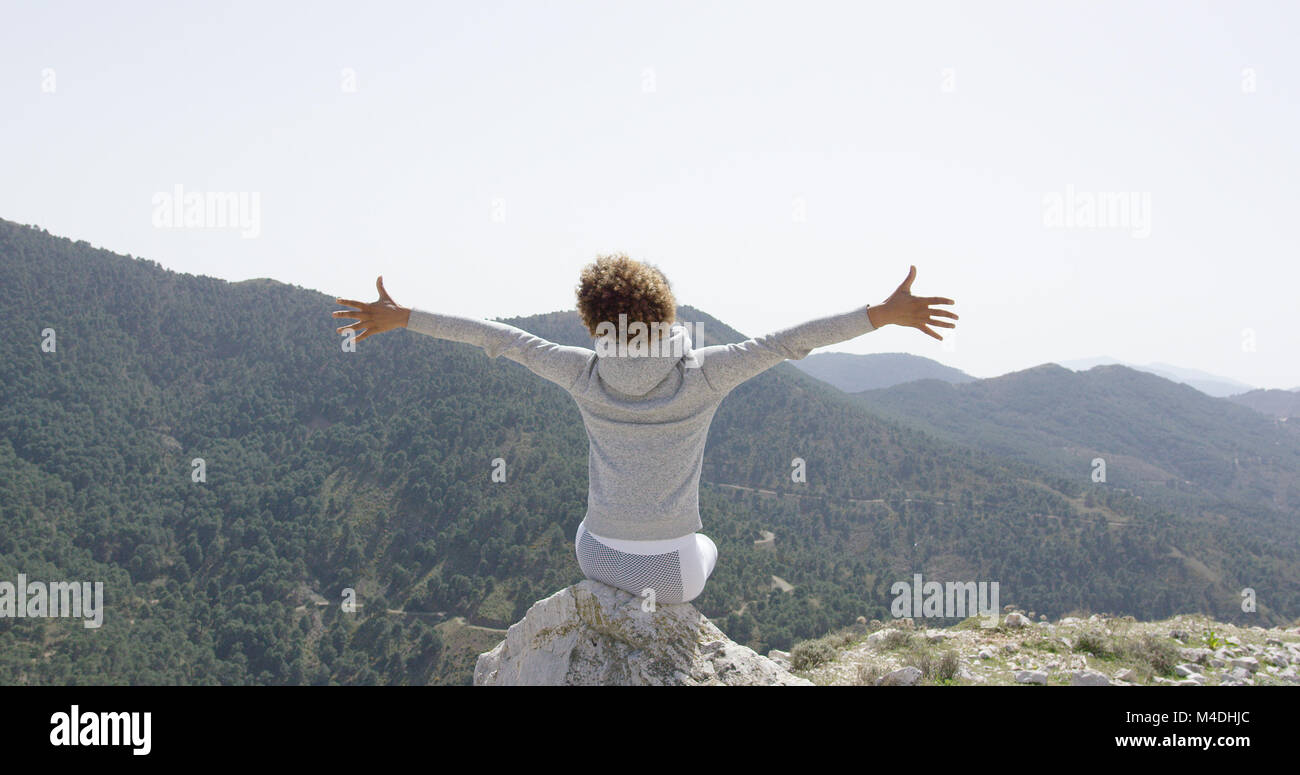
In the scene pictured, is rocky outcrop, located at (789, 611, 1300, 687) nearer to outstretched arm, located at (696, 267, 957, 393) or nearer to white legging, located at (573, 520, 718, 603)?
white legging, located at (573, 520, 718, 603)

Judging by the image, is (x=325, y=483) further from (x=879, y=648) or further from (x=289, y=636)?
(x=879, y=648)

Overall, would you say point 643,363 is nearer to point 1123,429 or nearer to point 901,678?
point 901,678

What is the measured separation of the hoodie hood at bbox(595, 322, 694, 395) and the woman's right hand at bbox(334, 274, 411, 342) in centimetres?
119

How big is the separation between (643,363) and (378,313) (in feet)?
5.22

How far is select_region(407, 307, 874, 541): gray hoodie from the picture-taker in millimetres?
4133

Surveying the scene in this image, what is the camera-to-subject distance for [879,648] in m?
8.02

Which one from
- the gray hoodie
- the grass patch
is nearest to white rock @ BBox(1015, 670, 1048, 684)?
the grass patch

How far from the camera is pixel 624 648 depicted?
15.4 ft

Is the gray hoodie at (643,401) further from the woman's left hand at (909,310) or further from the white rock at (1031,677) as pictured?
the white rock at (1031,677)

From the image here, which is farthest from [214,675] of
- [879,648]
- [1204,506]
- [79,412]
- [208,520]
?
[1204,506]

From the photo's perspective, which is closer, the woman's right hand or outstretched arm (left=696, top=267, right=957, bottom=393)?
outstretched arm (left=696, top=267, right=957, bottom=393)

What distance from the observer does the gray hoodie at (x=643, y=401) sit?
4.13 metres

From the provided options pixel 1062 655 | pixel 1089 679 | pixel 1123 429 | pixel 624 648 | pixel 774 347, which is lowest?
pixel 1123 429

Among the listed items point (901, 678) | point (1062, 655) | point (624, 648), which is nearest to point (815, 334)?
point (624, 648)
